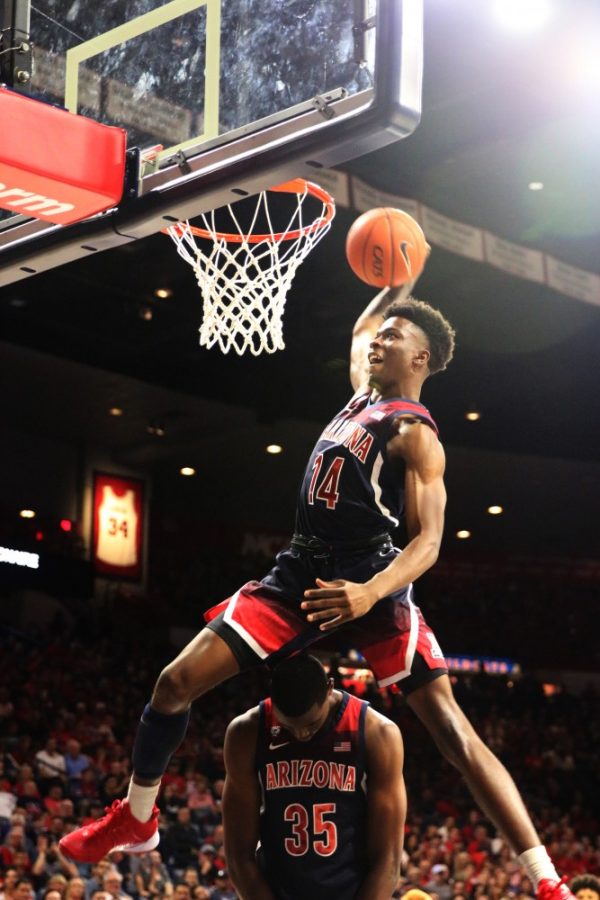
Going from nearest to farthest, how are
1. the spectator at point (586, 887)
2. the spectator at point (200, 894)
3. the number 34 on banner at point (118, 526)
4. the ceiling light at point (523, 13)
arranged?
the spectator at point (586, 887) < the spectator at point (200, 894) < the ceiling light at point (523, 13) < the number 34 on banner at point (118, 526)

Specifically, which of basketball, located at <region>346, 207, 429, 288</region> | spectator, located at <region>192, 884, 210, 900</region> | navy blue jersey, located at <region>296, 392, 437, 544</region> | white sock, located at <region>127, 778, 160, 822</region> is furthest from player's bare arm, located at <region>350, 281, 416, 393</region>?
spectator, located at <region>192, 884, 210, 900</region>

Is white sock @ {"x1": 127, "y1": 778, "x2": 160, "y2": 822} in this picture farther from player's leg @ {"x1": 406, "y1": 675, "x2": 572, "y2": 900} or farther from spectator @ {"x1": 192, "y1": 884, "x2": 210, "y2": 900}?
spectator @ {"x1": 192, "y1": 884, "x2": 210, "y2": 900}

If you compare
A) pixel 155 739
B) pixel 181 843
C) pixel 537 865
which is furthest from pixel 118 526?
pixel 537 865

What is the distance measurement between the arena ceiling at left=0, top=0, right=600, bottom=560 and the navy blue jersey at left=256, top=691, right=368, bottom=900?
828 cm

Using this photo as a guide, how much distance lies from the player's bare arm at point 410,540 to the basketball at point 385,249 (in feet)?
2.91

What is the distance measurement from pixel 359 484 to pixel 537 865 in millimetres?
1268

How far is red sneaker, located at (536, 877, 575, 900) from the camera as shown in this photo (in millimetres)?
3668

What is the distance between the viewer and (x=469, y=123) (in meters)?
13.1

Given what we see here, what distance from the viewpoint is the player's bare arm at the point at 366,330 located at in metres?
4.63

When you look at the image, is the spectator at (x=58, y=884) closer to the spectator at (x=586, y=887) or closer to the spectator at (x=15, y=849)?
the spectator at (x=15, y=849)

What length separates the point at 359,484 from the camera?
13.3 ft

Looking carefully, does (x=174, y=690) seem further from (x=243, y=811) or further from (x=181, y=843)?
(x=181, y=843)

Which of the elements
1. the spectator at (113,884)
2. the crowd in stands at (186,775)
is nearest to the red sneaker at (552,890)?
the crowd in stands at (186,775)

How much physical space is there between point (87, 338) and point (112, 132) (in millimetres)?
12846
